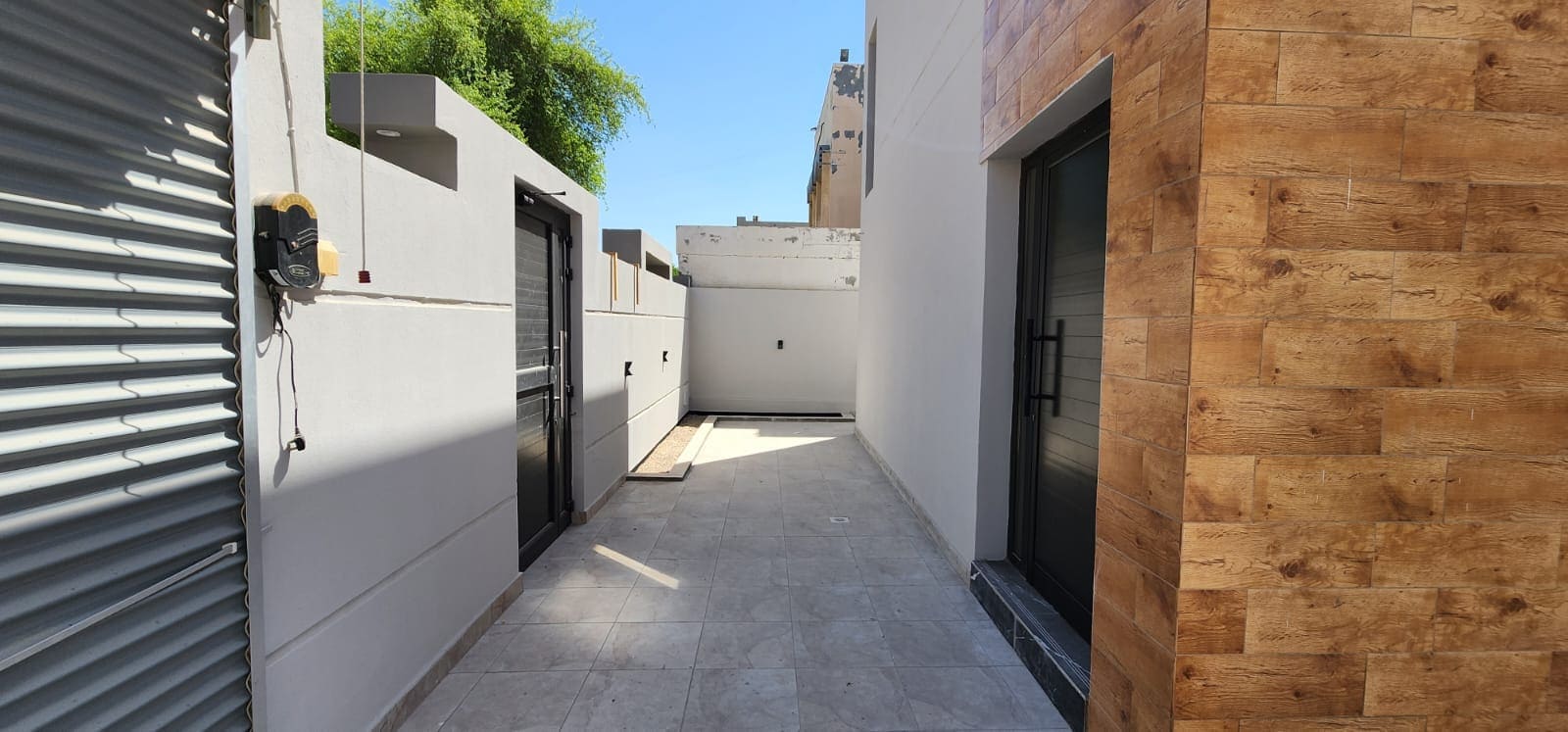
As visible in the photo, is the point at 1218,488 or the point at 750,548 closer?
the point at 1218,488

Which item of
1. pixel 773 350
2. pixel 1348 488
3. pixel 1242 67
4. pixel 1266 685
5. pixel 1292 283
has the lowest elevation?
pixel 1266 685

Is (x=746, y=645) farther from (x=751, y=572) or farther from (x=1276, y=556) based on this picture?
(x=1276, y=556)

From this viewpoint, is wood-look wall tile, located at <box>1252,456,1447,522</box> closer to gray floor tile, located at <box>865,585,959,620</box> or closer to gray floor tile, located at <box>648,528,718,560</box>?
gray floor tile, located at <box>865,585,959,620</box>

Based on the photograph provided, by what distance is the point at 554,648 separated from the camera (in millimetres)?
2850

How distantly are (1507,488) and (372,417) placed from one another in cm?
330

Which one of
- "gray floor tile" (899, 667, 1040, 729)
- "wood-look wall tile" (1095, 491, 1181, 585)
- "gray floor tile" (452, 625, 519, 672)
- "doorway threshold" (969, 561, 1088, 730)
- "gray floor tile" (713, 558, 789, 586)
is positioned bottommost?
"gray floor tile" (452, 625, 519, 672)

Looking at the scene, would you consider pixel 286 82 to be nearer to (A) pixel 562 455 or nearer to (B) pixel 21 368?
(B) pixel 21 368

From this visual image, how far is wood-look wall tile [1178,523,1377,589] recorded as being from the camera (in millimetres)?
1647

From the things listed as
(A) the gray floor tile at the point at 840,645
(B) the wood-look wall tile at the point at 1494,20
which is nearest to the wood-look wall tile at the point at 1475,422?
(B) the wood-look wall tile at the point at 1494,20

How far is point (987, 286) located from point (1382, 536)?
1.92 m

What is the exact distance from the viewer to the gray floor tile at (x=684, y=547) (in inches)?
158

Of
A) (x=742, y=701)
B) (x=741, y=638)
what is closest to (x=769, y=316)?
(x=741, y=638)

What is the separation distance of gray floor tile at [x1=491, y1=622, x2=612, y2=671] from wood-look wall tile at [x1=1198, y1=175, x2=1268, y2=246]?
272 cm

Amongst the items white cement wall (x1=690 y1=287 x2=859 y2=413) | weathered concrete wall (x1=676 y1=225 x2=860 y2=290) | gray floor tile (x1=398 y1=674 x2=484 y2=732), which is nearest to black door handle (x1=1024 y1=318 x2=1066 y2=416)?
gray floor tile (x1=398 y1=674 x2=484 y2=732)
